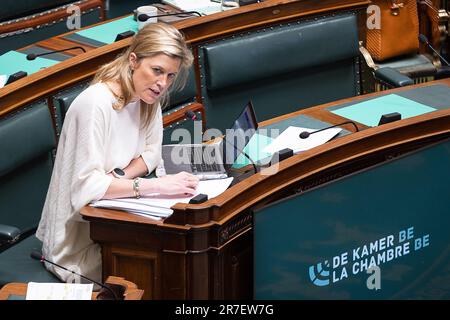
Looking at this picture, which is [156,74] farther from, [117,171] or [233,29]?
[233,29]

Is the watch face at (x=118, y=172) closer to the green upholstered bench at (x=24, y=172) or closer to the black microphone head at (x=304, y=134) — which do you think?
the green upholstered bench at (x=24, y=172)

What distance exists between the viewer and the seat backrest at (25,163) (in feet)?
11.1

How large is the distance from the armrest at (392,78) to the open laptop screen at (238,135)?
111 centimetres

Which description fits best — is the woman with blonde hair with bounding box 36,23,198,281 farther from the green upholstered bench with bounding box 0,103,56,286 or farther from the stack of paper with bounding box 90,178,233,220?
the green upholstered bench with bounding box 0,103,56,286

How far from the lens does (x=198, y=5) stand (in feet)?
15.5

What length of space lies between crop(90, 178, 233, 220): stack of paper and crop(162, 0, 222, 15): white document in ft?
5.92

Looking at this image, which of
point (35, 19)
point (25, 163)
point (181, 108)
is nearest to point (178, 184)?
point (25, 163)

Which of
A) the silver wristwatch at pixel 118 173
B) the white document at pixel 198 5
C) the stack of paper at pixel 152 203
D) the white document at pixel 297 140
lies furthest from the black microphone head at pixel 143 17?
the stack of paper at pixel 152 203

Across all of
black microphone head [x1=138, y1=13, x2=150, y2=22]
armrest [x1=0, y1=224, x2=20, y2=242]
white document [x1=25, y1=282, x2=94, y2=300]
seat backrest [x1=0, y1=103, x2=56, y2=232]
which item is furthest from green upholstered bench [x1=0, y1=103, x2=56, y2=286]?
black microphone head [x1=138, y1=13, x2=150, y2=22]

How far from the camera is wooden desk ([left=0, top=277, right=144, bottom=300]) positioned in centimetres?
258

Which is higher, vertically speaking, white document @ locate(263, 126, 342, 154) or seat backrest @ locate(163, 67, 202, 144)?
white document @ locate(263, 126, 342, 154)

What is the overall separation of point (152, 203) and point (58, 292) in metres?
0.43

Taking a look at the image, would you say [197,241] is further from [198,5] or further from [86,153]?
[198,5]
